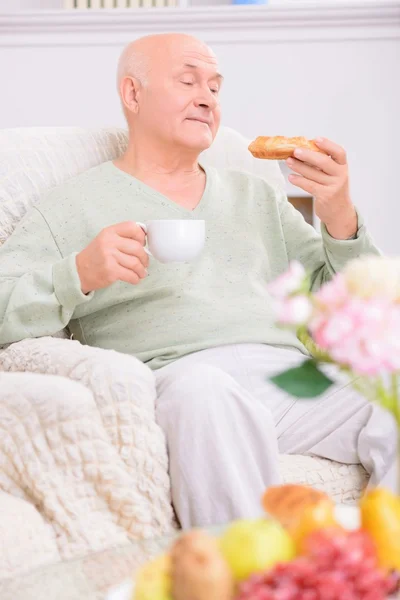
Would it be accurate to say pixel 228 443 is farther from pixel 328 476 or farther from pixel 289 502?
pixel 289 502

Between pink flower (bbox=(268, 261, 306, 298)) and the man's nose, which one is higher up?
pink flower (bbox=(268, 261, 306, 298))

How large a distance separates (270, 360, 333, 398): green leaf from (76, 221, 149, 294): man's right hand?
0.77 m

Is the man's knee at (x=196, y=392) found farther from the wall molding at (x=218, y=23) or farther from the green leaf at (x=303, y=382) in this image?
the wall molding at (x=218, y=23)

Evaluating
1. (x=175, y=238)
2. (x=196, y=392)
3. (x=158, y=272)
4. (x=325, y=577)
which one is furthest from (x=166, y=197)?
(x=325, y=577)

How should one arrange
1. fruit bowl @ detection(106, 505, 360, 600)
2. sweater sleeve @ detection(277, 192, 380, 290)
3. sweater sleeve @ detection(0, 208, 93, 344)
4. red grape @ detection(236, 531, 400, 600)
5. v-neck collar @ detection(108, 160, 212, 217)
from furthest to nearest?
v-neck collar @ detection(108, 160, 212, 217)
sweater sleeve @ detection(277, 192, 380, 290)
sweater sleeve @ detection(0, 208, 93, 344)
fruit bowl @ detection(106, 505, 360, 600)
red grape @ detection(236, 531, 400, 600)

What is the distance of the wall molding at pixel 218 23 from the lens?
9.48 ft

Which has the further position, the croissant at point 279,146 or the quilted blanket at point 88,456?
the croissant at point 279,146

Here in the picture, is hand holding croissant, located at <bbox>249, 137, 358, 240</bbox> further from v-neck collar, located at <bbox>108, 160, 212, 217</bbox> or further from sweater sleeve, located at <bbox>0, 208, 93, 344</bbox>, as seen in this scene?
sweater sleeve, located at <bbox>0, 208, 93, 344</bbox>

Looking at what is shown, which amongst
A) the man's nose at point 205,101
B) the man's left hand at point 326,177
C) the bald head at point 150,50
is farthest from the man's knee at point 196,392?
the bald head at point 150,50

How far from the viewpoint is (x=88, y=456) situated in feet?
4.12

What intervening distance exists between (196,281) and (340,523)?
1.00 meters

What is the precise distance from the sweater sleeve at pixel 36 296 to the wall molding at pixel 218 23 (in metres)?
1.49

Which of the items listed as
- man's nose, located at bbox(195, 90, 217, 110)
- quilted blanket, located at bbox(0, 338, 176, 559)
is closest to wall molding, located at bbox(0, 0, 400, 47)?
man's nose, located at bbox(195, 90, 217, 110)

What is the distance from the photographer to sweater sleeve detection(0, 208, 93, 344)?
5.18 feet
